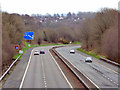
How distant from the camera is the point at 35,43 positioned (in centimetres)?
12800

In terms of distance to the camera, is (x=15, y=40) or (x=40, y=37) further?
(x=40, y=37)

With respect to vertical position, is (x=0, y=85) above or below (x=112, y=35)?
below

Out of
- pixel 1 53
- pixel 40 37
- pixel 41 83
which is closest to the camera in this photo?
pixel 41 83

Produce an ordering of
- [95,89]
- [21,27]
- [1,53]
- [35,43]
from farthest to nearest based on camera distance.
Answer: [35,43] → [21,27] → [1,53] → [95,89]

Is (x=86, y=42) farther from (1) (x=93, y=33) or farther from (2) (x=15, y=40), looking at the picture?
(2) (x=15, y=40)

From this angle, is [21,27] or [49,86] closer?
[49,86]

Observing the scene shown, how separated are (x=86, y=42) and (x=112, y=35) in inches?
1555

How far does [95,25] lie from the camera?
67.9 metres

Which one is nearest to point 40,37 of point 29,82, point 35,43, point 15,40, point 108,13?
point 35,43

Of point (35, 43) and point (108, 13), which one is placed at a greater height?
point (108, 13)

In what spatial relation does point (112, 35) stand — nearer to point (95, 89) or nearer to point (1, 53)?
point (1, 53)

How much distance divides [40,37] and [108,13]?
249 ft

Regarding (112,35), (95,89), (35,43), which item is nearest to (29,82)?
(95,89)

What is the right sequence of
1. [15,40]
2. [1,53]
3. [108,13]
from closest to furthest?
1. [1,53]
2. [108,13]
3. [15,40]
